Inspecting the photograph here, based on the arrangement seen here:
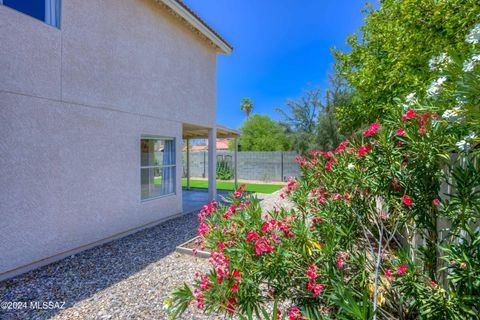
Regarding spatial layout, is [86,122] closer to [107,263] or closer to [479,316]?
[107,263]

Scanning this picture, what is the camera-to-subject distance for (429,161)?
2.58 meters

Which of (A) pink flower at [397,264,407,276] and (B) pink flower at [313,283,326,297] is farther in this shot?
(B) pink flower at [313,283,326,297]

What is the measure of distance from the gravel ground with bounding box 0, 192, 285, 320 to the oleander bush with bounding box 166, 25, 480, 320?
2132 mm

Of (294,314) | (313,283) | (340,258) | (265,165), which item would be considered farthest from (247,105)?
(294,314)

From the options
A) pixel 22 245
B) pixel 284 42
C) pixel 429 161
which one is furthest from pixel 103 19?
pixel 284 42

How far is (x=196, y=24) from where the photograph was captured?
10734 mm

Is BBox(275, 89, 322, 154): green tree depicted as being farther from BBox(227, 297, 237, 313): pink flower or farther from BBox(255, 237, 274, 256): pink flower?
BBox(227, 297, 237, 313): pink flower

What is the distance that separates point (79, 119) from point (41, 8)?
9.43 ft

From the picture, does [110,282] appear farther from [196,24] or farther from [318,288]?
[196,24]

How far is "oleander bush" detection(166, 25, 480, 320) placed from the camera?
2135 millimetres

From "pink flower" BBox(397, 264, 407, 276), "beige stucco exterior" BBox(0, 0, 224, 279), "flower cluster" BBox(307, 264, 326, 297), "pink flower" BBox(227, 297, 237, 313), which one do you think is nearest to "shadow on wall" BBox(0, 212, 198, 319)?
"beige stucco exterior" BBox(0, 0, 224, 279)

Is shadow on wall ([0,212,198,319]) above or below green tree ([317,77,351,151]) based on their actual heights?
below

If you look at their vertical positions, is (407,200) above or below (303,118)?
below

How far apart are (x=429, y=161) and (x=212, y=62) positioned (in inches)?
492
